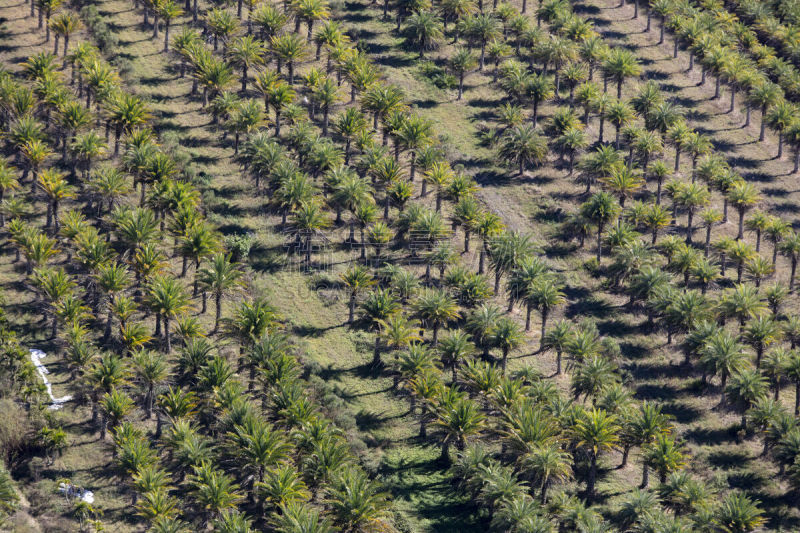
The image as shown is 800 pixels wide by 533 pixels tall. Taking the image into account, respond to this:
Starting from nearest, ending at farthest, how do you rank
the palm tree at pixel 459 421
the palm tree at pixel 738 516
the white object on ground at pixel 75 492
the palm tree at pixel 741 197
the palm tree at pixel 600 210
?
the white object on ground at pixel 75 492 < the palm tree at pixel 738 516 < the palm tree at pixel 459 421 < the palm tree at pixel 600 210 < the palm tree at pixel 741 197

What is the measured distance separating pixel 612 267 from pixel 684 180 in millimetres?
23657

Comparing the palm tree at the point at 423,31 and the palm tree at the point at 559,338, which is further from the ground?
the palm tree at the point at 423,31

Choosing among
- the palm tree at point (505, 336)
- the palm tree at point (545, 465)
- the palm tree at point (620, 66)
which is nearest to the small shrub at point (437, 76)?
the palm tree at point (620, 66)

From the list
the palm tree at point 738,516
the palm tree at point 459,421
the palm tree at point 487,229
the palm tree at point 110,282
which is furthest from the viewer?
the palm tree at point 487,229

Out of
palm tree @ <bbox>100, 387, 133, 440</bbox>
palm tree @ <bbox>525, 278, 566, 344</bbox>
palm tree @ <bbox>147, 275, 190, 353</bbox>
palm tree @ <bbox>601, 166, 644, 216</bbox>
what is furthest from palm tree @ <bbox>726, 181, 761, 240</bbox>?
palm tree @ <bbox>100, 387, 133, 440</bbox>

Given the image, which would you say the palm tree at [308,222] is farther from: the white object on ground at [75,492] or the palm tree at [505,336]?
the white object on ground at [75,492]

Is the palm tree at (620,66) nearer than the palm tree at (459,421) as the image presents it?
No

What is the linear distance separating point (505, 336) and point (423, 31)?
193 ft

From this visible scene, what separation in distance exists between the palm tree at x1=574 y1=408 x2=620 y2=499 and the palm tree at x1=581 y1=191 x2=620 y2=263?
3028cm

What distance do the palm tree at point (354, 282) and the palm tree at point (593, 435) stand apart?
26286 mm

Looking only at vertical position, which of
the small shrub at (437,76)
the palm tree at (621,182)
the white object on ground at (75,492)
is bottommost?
the white object on ground at (75,492)

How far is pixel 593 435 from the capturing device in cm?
10175

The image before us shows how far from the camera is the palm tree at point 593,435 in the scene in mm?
101750

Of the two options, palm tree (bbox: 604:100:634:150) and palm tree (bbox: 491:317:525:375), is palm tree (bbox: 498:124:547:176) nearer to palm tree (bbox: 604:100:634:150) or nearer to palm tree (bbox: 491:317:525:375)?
palm tree (bbox: 604:100:634:150)
